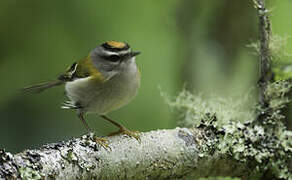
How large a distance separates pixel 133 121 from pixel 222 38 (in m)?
1.42

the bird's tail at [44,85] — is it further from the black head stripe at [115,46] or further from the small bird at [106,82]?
the black head stripe at [115,46]

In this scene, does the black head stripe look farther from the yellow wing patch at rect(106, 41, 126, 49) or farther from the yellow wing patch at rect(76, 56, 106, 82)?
the yellow wing patch at rect(76, 56, 106, 82)

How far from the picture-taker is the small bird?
3188mm

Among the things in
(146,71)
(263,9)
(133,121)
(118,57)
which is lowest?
(133,121)

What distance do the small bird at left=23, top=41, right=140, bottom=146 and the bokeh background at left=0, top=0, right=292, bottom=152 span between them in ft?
3.69

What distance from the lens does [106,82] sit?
322 cm

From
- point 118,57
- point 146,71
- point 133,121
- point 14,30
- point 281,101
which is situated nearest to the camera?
point 281,101

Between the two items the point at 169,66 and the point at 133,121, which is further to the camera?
the point at 169,66

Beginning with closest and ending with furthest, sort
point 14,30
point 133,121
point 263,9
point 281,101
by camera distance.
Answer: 1. point 263,9
2. point 281,101
3. point 14,30
4. point 133,121

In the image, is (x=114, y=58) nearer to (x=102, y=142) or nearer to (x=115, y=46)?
(x=115, y=46)

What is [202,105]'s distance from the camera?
9.66 ft

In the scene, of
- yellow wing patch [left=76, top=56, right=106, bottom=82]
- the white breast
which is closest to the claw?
the white breast

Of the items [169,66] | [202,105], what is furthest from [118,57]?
[169,66]

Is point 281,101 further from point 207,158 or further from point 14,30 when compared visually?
point 14,30
